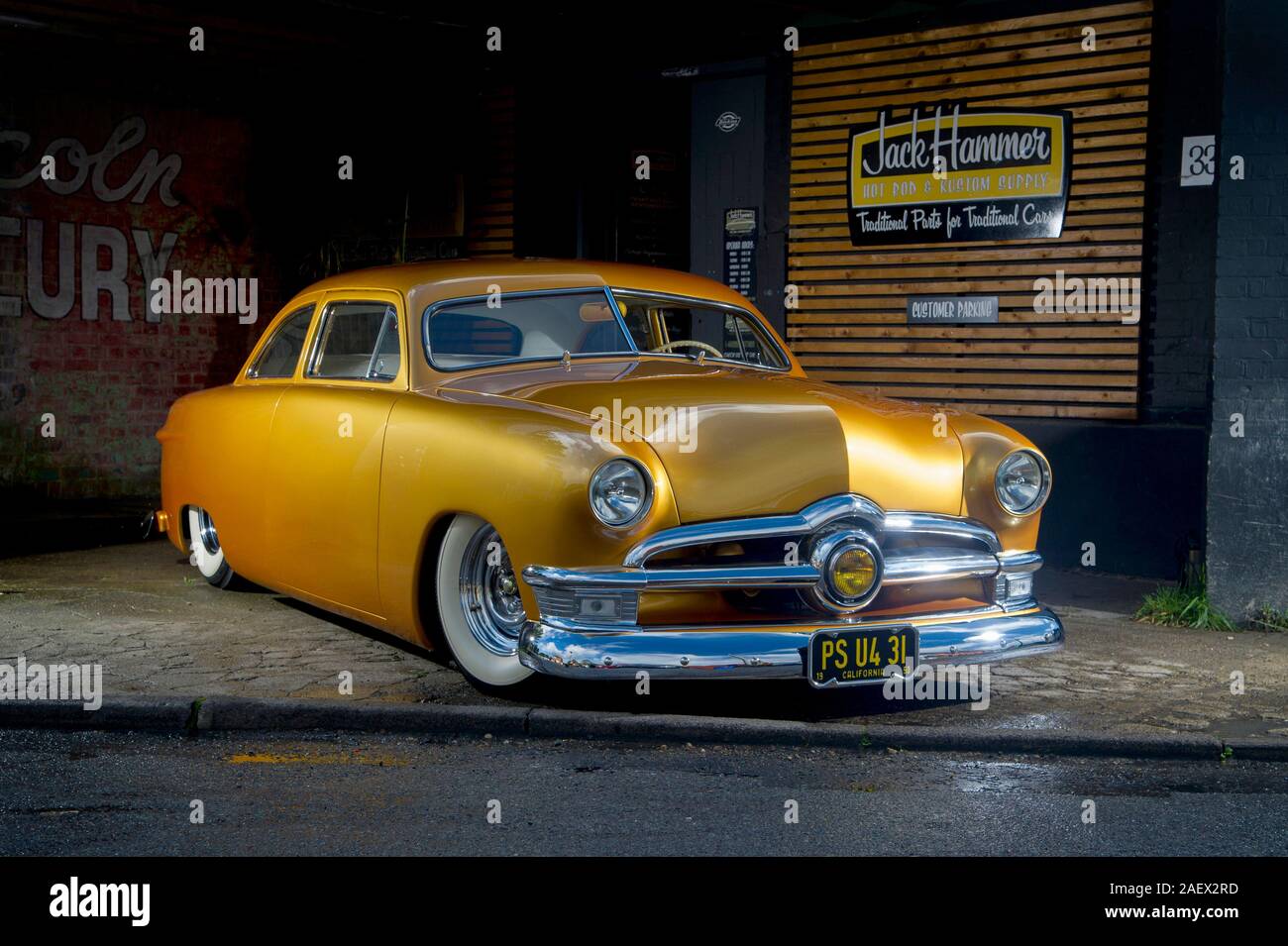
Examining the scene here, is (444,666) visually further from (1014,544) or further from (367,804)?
(1014,544)

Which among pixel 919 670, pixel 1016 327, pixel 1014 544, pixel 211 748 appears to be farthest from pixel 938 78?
pixel 211 748

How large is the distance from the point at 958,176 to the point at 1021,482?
4.18m

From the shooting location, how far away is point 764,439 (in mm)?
5227

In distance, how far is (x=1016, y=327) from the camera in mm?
9203

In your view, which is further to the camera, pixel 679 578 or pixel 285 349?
pixel 285 349

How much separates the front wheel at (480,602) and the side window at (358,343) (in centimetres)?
94

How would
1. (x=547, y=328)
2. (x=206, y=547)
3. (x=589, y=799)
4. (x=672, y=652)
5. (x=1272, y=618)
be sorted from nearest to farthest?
(x=589, y=799) < (x=672, y=652) < (x=547, y=328) < (x=1272, y=618) < (x=206, y=547)

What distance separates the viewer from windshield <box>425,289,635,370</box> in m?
6.20

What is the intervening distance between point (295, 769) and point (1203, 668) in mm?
3819

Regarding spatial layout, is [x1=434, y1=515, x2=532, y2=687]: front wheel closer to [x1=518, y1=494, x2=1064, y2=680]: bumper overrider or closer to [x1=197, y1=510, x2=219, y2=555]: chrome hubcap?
[x1=518, y1=494, x2=1064, y2=680]: bumper overrider

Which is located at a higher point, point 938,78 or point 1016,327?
point 938,78
